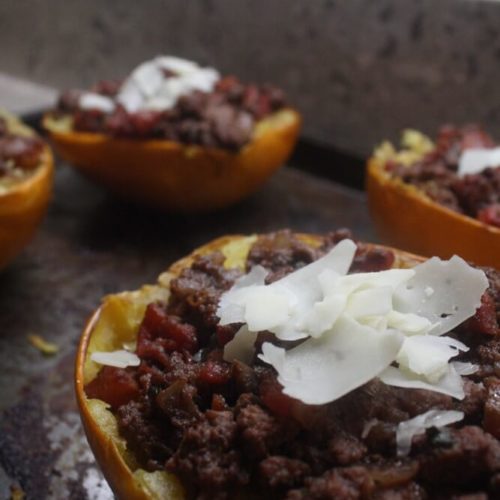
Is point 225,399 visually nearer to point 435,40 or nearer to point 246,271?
point 246,271

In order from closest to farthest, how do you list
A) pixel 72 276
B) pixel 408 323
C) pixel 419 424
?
pixel 419 424
pixel 408 323
pixel 72 276

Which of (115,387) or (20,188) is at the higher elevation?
(115,387)

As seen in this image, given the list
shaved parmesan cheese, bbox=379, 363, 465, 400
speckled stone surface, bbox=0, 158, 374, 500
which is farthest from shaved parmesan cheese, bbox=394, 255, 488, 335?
speckled stone surface, bbox=0, 158, 374, 500

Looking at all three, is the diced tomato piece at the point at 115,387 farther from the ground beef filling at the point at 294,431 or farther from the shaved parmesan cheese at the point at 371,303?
the shaved parmesan cheese at the point at 371,303

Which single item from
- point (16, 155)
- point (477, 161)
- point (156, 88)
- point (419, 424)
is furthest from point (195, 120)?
point (419, 424)

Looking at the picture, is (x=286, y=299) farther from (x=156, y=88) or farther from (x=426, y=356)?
(x=156, y=88)

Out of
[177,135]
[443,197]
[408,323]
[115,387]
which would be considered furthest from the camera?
[177,135]
